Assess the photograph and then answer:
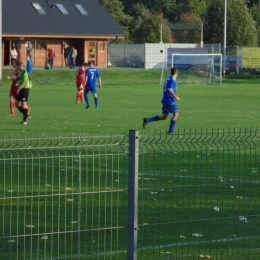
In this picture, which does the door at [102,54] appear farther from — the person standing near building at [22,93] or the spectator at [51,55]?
the person standing near building at [22,93]

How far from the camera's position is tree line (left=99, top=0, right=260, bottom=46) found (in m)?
78.1

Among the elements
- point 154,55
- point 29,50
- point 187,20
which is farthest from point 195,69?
point 187,20

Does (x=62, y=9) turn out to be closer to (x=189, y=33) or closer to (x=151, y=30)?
(x=151, y=30)

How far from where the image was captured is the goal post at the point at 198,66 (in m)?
54.5

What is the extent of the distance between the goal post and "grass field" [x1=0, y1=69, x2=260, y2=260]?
2320 millimetres

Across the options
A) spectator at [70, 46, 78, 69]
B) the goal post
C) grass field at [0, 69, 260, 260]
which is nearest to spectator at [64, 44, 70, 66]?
spectator at [70, 46, 78, 69]

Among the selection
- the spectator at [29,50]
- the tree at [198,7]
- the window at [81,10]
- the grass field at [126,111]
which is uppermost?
the tree at [198,7]

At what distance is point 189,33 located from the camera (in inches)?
3497

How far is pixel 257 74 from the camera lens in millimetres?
60031

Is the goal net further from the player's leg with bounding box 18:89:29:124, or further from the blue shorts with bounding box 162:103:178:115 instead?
the blue shorts with bounding box 162:103:178:115

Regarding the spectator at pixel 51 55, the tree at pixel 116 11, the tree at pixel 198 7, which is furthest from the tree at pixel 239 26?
the tree at pixel 116 11

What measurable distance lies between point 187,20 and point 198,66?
130 feet

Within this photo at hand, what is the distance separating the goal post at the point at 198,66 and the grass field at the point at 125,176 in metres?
2.32

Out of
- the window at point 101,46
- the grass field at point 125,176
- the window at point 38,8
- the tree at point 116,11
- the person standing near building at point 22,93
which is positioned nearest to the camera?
the grass field at point 125,176
